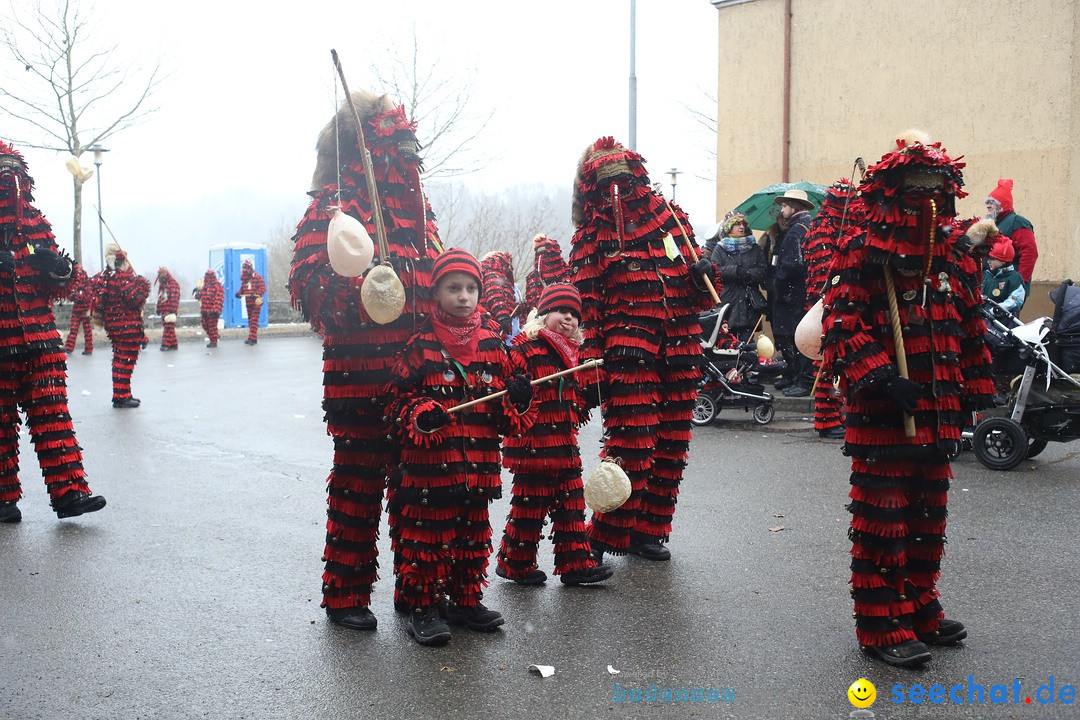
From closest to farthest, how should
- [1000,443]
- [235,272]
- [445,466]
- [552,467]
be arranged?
[445,466]
[552,467]
[1000,443]
[235,272]

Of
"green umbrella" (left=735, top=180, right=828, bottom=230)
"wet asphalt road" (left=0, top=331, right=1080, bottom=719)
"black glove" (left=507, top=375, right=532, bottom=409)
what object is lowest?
"wet asphalt road" (left=0, top=331, right=1080, bottom=719)

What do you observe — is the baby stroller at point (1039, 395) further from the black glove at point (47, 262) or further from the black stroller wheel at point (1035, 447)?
the black glove at point (47, 262)

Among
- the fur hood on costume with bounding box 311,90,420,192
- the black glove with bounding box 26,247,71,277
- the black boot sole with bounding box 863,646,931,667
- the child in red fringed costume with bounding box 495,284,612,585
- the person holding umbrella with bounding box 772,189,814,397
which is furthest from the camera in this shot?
the person holding umbrella with bounding box 772,189,814,397

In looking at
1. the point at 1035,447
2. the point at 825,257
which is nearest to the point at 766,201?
the point at 825,257

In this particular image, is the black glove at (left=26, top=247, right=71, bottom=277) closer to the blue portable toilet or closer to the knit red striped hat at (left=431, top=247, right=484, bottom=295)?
the knit red striped hat at (left=431, top=247, right=484, bottom=295)

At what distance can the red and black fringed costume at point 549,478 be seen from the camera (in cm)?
514

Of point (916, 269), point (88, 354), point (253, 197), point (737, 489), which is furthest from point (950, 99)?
point (253, 197)

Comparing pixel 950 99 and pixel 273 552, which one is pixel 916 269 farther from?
pixel 950 99

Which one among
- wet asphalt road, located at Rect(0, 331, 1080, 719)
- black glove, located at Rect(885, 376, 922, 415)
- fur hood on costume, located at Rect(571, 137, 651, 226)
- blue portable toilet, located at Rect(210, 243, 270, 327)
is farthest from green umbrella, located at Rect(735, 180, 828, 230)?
blue portable toilet, located at Rect(210, 243, 270, 327)

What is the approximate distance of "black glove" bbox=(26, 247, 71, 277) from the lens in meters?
6.82

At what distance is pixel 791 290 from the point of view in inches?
462

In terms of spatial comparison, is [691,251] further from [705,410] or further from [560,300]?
[705,410]

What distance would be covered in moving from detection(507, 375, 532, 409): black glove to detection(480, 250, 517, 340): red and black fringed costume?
4.04 m

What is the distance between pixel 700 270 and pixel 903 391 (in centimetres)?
195
